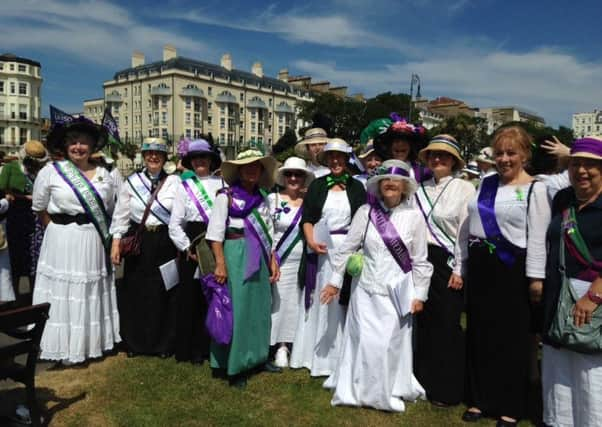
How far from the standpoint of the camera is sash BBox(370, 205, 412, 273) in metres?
4.02

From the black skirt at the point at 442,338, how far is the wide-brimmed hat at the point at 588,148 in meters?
1.39

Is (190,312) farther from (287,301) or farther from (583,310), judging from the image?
(583,310)

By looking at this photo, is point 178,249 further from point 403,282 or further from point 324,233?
point 403,282

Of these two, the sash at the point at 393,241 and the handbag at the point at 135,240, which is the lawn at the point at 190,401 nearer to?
the handbag at the point at 135,240

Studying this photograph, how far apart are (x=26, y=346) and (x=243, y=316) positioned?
185 cm

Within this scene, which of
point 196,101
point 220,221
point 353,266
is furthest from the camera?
point 196,101

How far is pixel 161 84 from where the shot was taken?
91.8 m

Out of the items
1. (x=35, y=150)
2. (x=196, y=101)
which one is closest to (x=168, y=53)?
(x=196, y=101)

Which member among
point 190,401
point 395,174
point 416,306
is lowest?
point 190,401

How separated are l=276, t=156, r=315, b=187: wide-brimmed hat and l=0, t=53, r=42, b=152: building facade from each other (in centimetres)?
10824

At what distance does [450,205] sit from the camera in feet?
13.8

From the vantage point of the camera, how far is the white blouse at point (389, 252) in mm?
4023

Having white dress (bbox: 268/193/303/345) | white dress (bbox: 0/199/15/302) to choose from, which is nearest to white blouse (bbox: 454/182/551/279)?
white dress (bbox: 268/193/303/345)

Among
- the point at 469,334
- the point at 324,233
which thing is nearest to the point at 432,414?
the point at 469,334
